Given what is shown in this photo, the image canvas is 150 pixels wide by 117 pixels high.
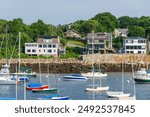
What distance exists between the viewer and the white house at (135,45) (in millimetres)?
88062

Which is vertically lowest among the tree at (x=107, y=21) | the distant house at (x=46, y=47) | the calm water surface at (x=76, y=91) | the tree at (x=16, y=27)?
the calm water surface at (x=76, y=91)

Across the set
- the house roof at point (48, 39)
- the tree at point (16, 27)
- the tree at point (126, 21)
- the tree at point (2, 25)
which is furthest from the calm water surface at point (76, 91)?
the tree at point (126, 21)

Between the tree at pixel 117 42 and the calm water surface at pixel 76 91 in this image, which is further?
the tree at pixel 117 42

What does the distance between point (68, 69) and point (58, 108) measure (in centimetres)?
7283

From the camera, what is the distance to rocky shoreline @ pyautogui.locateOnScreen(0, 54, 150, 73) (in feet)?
256

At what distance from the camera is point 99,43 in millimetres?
89188

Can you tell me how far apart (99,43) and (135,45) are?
5.86 m

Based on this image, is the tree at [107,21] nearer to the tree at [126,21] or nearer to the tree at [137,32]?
the tree at [126,21]

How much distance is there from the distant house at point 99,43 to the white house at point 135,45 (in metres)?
3.05

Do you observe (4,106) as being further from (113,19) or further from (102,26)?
Result: (113,19)

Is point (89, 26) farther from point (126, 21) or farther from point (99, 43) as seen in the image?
point (126, 21)

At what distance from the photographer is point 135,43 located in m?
88.2

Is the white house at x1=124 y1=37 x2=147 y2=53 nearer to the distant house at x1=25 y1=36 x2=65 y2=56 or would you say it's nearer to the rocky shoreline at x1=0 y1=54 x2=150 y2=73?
the rocky shoreline at x1=0 y1=54 x2=150 y2=73

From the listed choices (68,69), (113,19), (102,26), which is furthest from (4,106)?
(113,19)
